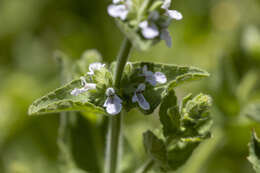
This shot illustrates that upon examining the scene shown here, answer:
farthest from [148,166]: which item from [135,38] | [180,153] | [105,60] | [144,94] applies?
[105,60]

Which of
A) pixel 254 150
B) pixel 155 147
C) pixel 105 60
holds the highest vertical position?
pixel 105 60

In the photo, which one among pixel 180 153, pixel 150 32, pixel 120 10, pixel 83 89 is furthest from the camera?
pixel 180 153

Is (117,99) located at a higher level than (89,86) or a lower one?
lower

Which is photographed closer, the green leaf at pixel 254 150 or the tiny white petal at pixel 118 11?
the tiny white petal at pixel 118 11

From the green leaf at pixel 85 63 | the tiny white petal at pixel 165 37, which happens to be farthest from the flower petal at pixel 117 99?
the green leaf at pixel 85 63

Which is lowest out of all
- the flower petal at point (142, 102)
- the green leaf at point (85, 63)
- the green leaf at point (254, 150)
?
the green leaf at point (254, 150)

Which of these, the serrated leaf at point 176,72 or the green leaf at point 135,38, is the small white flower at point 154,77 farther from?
the green leaf at point 135,38

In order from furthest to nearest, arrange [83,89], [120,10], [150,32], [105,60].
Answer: [105,60]
[83,89]
[120,10]
[150,32]

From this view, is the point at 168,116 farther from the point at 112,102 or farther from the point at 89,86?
the point at 89,86
